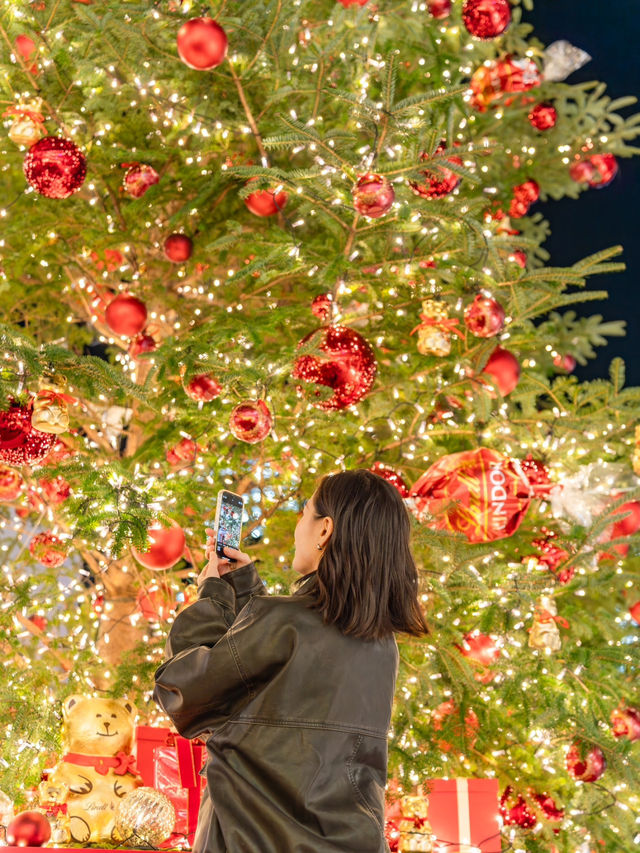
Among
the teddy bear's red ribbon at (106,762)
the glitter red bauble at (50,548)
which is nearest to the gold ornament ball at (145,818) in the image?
the teddy bear's red ribbon at (106,762)

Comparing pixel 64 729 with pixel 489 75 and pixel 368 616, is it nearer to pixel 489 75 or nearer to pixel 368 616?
pixel 368 616

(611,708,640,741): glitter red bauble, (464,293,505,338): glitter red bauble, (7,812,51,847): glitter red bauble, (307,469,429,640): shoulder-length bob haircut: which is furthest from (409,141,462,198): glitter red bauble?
(611,708,640,741): glitter red bauble

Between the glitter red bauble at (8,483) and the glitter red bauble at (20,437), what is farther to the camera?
the glitter red bauble at (8,483)

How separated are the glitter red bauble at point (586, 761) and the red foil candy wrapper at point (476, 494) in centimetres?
103

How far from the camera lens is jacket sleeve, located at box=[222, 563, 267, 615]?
1771 millimetres

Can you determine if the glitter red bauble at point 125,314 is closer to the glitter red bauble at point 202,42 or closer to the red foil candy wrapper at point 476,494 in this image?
the glitter red bauble at point 202,42

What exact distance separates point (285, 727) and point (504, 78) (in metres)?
3.87

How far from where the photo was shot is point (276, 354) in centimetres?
348

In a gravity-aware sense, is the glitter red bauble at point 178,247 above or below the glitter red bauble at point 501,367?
above

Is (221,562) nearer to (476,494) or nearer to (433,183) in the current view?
(476,494)

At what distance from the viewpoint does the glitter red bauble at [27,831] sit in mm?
2619

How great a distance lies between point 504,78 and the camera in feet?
14.9

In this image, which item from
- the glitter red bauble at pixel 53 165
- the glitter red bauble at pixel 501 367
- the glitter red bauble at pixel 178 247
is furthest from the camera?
the glitter red bauble at pixel 178 247

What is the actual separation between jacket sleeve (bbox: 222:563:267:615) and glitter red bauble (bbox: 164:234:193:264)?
2.39 metres
